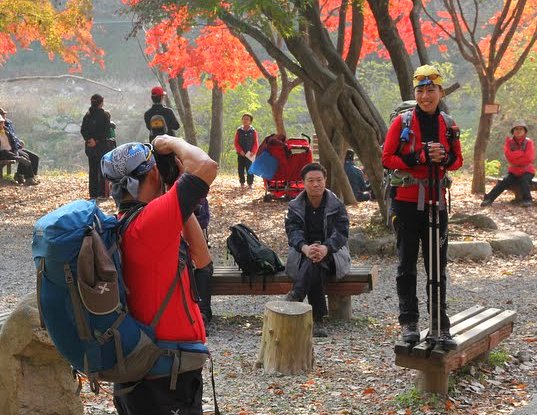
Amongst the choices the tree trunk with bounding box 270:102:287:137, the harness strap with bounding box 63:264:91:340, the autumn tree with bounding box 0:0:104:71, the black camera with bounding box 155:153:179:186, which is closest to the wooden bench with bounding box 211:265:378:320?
the black camera with bounding box 155:153:179:186

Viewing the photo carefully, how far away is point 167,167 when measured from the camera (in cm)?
332

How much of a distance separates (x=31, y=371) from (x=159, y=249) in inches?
80.7

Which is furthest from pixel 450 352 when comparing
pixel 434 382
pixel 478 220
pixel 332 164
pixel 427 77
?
pixel 332 164

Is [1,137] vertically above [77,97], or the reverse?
[77,97]

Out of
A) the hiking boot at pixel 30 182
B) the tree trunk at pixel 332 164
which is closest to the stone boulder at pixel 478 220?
the tree trunk at pixel 332 164

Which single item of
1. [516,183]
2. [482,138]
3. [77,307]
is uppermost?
[482,138]

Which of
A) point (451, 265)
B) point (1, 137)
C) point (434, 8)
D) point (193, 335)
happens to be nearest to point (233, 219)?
point (451, 265)

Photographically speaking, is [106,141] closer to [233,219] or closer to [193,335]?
[233,219]

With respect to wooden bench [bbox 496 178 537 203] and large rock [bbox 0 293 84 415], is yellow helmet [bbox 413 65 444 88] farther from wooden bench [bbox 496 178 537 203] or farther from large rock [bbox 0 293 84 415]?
wooden bench [bbox 496 178 537 203]

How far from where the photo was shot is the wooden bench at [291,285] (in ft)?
24.7

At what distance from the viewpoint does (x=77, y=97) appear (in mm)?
39500

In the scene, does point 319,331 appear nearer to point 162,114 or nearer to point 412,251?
point 412,251

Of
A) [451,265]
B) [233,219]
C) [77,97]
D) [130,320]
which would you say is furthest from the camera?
[77,97]

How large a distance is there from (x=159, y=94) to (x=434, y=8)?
99.8ft
